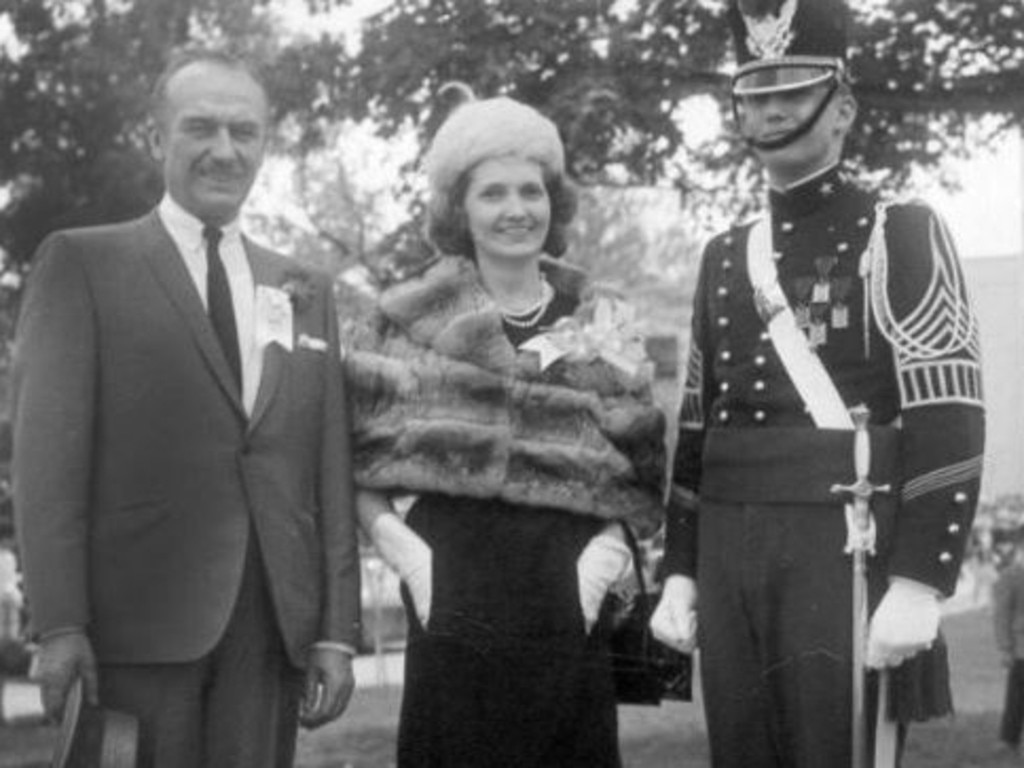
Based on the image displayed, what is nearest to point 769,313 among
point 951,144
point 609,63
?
point 609,63

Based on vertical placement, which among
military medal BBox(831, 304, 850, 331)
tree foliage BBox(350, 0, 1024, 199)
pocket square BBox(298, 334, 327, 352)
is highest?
tree foliage BBox(350, 0, 1024, 199)

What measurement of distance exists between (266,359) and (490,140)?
26.9 inches

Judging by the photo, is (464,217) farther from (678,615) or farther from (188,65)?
(678,615)

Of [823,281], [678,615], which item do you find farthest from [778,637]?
[823,281]

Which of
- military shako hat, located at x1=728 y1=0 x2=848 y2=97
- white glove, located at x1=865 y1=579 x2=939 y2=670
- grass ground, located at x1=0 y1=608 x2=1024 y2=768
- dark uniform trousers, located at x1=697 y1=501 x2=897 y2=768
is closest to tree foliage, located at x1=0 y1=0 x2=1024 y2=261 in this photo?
grass ground, located at x1=0 y1=608 x2=1024 y2=768

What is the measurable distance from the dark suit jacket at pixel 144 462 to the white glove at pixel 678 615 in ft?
2.26

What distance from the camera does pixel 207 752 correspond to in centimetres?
392

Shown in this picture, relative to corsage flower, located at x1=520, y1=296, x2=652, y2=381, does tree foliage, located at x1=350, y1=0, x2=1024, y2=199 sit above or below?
above

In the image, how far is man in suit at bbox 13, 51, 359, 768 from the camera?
3836 millimetres

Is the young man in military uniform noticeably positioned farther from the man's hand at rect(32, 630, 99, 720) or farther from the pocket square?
the man's hand at rect(32, 630, 99, 720)

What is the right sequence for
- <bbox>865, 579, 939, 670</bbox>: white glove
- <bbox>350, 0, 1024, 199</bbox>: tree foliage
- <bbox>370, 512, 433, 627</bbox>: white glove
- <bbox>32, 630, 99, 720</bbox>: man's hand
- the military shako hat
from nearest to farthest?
<bbox>865, 579, 939, 670</bbox>: white glove
<bbox>32, 630, 99, 720</bbox>: man's hand
the military shako hat
<bbox>370, 512, 433, 627</bbox>: white glove
<bbox>350, 0, 1024, 199</bbox>: tree foliage

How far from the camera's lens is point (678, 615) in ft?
13.1

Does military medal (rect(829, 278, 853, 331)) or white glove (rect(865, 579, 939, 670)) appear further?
military medal (rect(829, 278, 853, 331))

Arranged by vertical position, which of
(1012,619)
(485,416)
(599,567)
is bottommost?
(1012,619)
